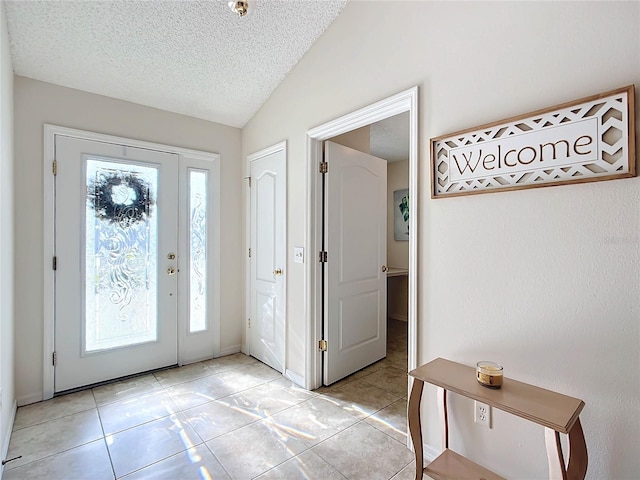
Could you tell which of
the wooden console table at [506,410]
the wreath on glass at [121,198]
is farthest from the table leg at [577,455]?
the wreath on glass at [121,198]

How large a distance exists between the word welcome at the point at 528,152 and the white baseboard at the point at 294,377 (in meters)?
2.00

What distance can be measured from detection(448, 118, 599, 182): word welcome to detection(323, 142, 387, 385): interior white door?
3.93 ft

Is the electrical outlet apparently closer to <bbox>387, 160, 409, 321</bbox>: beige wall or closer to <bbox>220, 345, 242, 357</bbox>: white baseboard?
<bbox>220, 345, 242, 357</bbox>: white baseboard

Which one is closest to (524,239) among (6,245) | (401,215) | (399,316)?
(6,245)

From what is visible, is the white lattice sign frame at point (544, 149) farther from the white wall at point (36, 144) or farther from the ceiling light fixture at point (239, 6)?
the white wall at point (36, 144)

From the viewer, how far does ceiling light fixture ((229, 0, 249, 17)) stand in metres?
1.99

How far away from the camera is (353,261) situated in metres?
2.85

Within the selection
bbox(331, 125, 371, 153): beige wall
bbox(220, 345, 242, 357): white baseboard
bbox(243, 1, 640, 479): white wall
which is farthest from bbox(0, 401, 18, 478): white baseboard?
bbox(331, 125, 371, 153): beige wall

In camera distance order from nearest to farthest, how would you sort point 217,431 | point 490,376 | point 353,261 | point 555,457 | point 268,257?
1. point 555,457
2. point 490,376
3. point 217,431
4. point 353,261
5. point 268,257

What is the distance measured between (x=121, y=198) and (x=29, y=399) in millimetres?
1666

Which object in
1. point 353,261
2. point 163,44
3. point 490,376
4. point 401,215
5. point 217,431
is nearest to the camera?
point 490,376

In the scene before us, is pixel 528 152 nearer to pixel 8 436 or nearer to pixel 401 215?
pixel 8 436

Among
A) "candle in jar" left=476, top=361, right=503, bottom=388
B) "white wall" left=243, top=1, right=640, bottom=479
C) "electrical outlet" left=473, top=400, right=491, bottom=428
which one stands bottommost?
"electrical outlet" left=473, top=400, right=491, bottom=428

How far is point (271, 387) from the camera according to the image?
2.65 m
